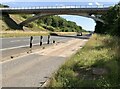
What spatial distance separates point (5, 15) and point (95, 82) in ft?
340

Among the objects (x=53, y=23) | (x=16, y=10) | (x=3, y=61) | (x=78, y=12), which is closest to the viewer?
(x=3, y=61)

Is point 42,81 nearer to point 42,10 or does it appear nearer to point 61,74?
point 61,74

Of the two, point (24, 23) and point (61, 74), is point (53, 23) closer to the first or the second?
point (24, 23)

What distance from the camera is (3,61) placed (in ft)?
51.5

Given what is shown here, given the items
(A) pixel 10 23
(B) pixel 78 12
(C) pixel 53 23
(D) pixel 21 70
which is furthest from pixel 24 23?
(D) pixel 21 70

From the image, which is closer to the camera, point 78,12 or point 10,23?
point 78,12

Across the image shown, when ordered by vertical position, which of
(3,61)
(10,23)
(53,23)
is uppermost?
(3,61)

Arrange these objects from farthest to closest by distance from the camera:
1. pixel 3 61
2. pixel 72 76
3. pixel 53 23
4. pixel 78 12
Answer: pixel 53 23 < pixel 78 12 < pixel 3 61 < pixel 72 76

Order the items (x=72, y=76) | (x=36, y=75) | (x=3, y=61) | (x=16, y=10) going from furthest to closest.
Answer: (x=16, y=10) → (x=3, y=61) → (x=36, y=75) → (x=72, y=76)

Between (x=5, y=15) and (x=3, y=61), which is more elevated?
(x=3, y=61)

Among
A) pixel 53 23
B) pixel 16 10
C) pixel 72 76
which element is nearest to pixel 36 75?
pixel 72 76

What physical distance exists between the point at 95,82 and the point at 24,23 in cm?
9884

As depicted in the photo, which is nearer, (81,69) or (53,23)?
(81,69)

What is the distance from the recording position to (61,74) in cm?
1108
